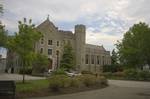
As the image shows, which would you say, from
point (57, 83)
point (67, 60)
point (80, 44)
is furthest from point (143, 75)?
point (80, 44)

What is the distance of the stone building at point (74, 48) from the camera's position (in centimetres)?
8738

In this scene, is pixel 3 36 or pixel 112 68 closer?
pixel 3 36

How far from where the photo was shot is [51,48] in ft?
290

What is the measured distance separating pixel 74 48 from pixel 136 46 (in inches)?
1485

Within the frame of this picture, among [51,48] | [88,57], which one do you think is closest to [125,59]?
[51,48]

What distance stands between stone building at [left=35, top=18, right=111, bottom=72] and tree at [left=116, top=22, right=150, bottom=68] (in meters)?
22.6

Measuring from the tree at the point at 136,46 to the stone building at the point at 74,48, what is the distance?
74.1ft

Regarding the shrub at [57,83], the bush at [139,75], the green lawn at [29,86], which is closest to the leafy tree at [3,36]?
the green lawn at [29,86]

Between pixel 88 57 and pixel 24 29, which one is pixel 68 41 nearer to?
pixel 88 57

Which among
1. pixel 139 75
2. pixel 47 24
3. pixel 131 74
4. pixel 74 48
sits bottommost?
pixel 139 75

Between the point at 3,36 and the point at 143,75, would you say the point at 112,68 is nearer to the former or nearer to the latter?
the point at 143,75

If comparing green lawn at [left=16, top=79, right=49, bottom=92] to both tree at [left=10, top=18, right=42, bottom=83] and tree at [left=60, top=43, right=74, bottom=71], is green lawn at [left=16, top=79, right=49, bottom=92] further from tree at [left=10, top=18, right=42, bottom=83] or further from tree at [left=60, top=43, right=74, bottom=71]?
tree at [left=60, top=43, right=74, bottom=71]

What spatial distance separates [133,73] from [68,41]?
3865cm

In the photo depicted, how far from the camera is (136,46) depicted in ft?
205
